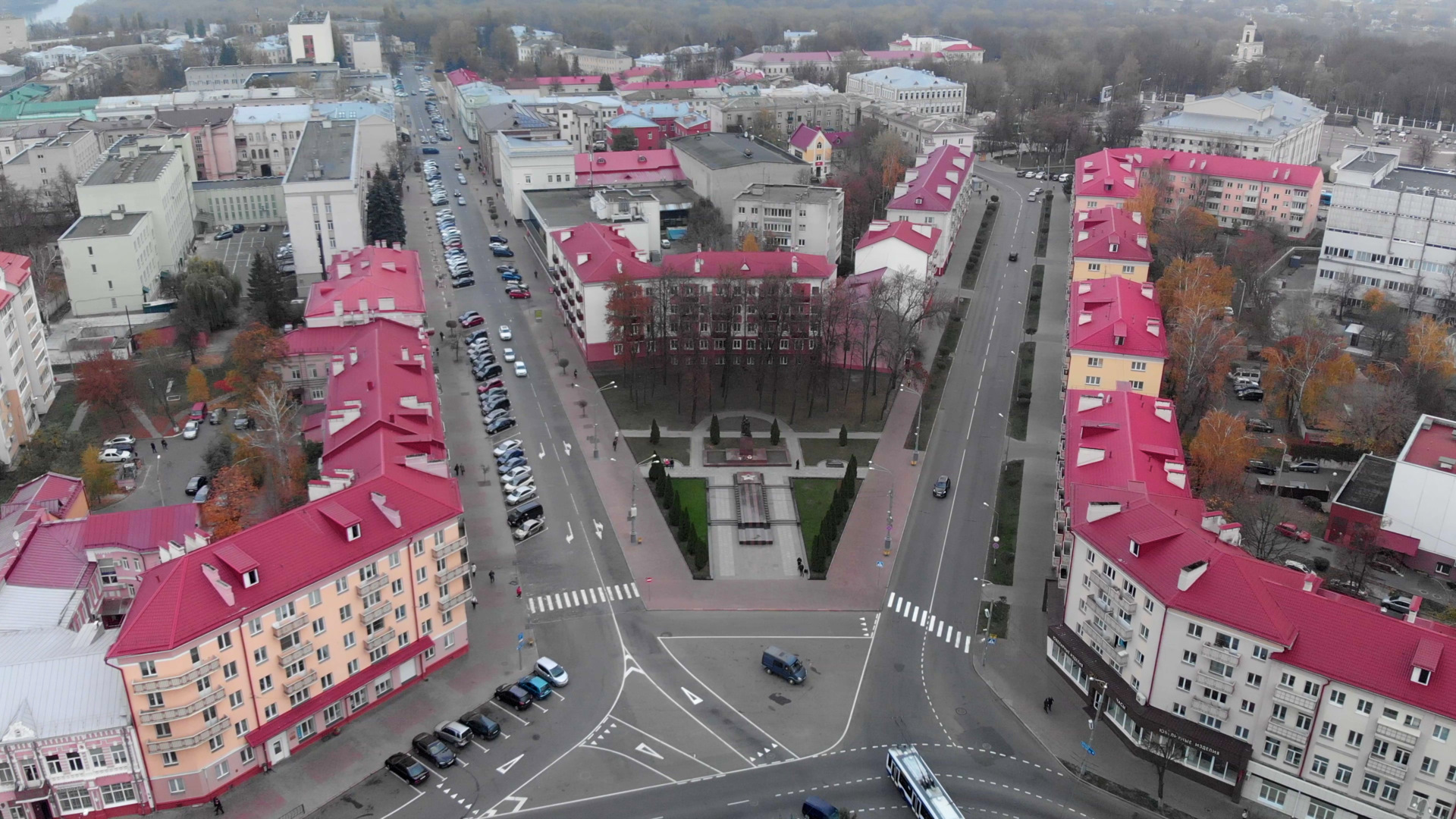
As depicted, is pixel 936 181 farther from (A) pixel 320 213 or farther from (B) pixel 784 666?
(B) pixel 784 666

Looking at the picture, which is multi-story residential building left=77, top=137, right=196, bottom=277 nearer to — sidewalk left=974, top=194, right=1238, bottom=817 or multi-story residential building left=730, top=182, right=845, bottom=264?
multi-story residential building left=730, top=182, right=845, bottom=264

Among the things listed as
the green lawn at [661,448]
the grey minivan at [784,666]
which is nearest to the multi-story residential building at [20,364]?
the green lawn at [661,448]

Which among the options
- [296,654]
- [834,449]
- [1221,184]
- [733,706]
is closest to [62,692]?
[296,654]

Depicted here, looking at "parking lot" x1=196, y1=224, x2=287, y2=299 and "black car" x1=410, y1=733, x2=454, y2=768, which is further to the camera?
"parking lot" x1=196, y1=224, x2=287, y2=299

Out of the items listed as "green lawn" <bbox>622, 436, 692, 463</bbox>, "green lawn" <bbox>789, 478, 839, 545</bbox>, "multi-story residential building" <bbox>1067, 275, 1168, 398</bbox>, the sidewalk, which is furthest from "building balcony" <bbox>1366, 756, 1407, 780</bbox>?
"green lawn" <bbox>622, 436, 692, 463</bbox>

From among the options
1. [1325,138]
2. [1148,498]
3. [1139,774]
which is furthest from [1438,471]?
[1325,138]

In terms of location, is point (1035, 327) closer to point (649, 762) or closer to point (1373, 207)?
point (1373, 207)

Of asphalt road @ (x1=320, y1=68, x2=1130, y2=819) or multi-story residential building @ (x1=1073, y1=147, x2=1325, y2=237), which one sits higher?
multi-story residential building @ (x1=1073, y1=147, x2=1325, y2=237)
